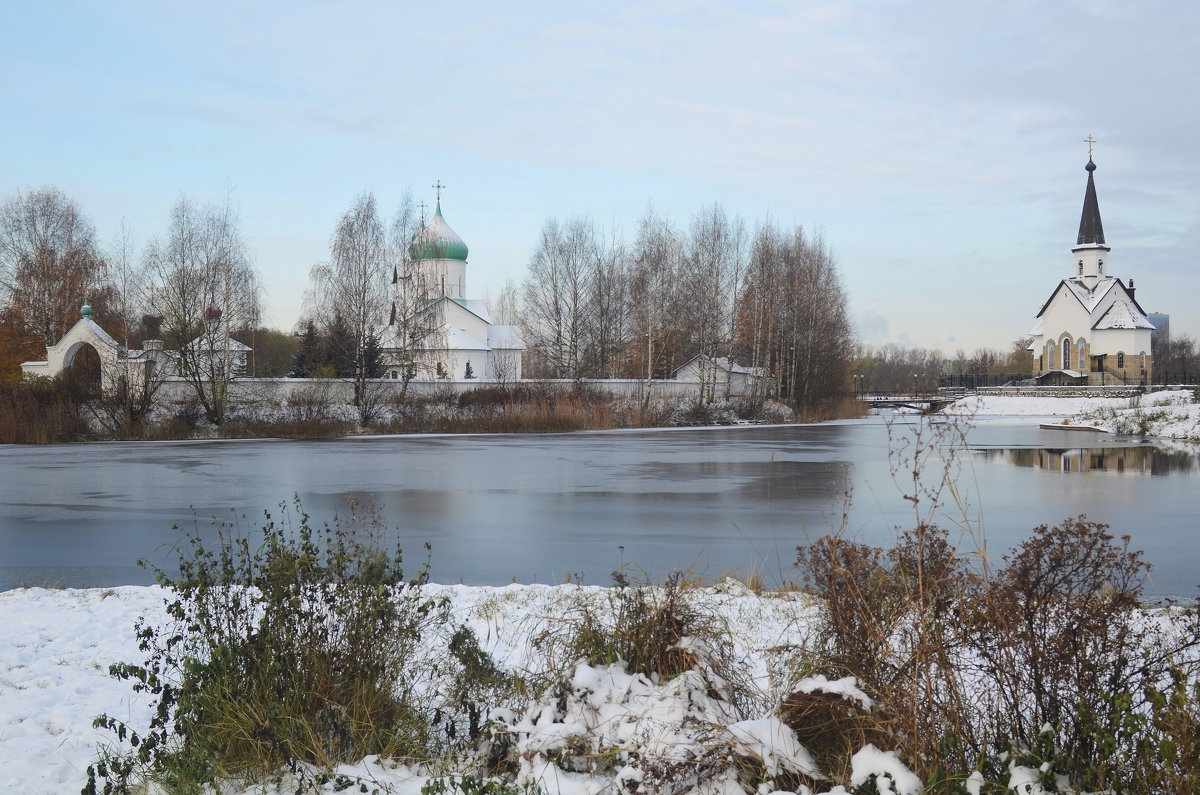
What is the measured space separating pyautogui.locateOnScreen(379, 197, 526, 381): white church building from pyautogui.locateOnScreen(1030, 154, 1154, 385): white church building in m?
50.4

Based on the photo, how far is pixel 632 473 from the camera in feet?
66.5

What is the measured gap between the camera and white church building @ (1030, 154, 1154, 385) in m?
76.4

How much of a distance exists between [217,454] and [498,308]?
80451 mm

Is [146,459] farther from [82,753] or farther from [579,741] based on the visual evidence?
[579,741]

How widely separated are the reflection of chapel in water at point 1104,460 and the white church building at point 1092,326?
56.7m

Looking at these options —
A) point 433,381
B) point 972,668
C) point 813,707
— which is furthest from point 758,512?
point 433,381

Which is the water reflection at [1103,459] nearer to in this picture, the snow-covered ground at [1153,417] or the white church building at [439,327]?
the snow-covered ground at [1153,417]

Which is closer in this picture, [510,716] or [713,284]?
[510,716]

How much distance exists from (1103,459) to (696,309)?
37126 millimetres

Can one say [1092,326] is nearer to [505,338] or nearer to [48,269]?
[505,338]

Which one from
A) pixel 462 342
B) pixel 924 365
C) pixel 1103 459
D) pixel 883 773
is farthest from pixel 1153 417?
pixel 924 365

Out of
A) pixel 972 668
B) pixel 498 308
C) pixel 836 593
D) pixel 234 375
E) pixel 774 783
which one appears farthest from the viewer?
pixel 498 308

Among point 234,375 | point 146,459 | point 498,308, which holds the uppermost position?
point 498,308

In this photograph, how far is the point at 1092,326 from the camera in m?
77.8
